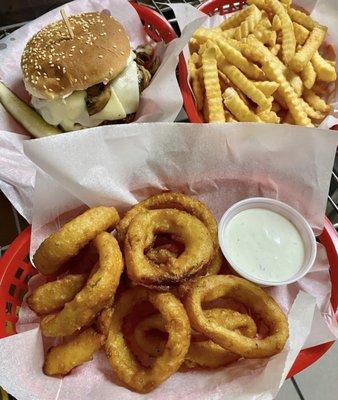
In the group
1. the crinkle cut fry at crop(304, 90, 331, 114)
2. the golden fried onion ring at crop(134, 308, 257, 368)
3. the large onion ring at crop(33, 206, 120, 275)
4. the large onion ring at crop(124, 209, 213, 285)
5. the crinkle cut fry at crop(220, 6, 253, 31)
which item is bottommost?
the golden fried onion ring at crop(134, 308, 257, 368)

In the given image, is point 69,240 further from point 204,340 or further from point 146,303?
point 204,340

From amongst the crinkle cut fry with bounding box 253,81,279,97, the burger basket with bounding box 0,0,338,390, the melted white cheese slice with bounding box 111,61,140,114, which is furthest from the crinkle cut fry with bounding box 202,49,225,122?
the burger basket with bounding box 0,0,338,390

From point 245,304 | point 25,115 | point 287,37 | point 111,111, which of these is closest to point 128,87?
point 111,111

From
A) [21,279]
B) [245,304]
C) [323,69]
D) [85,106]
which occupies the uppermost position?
[85,106]

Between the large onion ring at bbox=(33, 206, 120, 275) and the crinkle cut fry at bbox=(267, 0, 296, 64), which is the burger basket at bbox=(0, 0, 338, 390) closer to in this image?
the large onion ring at bbox=(33, 206, 120, 275)

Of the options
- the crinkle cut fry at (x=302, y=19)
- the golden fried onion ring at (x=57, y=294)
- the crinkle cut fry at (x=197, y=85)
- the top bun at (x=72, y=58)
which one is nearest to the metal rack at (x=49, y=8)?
the crinkle cut fry at (x=197, y=85)

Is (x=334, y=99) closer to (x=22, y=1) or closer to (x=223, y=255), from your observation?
(x=223, y=255)
